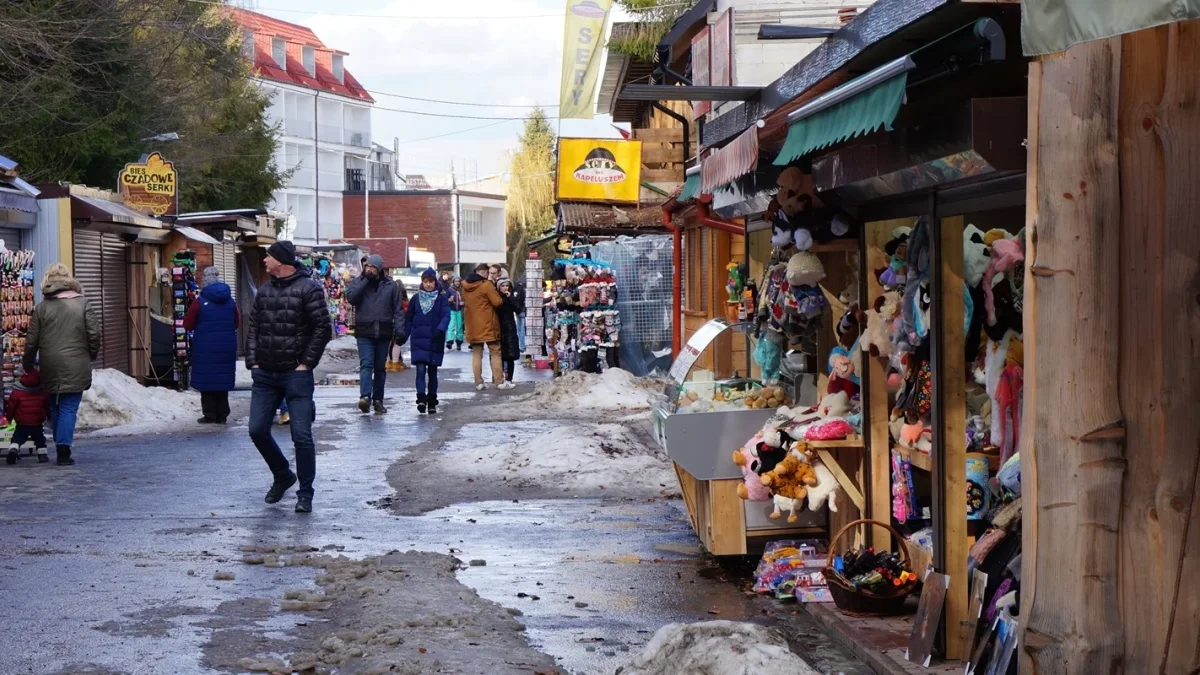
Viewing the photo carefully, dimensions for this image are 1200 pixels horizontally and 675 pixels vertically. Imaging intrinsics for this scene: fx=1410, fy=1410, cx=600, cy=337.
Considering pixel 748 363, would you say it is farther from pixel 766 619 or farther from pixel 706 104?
pixel 706 104

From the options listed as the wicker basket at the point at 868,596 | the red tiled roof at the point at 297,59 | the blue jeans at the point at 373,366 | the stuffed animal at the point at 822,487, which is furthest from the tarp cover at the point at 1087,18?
the red tiled roof at the point at 297,59

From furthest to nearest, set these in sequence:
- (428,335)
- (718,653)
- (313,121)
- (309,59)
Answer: (309,59), (313,121), (428,335), (718,653)

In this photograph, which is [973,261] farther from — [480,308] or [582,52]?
[582,52]

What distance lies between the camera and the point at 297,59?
269 ft

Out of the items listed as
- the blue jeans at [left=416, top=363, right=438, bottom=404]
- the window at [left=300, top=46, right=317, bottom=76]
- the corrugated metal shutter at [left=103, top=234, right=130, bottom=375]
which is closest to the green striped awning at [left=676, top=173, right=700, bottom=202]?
the blue jeans at [left=416, top=363, right=438, bottom=404]

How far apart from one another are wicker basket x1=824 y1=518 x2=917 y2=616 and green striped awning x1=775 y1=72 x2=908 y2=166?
2074 millimetres

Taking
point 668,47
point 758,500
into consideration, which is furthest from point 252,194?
point 758,500

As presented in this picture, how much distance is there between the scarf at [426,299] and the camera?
19973 mm

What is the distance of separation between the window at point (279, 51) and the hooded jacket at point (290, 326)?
70879mm

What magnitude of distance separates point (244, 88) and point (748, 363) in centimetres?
3313

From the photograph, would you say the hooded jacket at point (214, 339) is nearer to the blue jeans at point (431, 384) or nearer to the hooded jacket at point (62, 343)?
the blue jeans at point (431, 384)

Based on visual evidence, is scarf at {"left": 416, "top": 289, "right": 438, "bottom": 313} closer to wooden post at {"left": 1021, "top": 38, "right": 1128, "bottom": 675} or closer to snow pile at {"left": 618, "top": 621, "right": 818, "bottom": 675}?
snow pile at {"left": 618, "top": 621, "right": 818, "bottom": 675}

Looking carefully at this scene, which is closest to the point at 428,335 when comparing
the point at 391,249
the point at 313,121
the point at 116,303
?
the point at 116,303

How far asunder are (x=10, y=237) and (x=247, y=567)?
12207 millimetres
